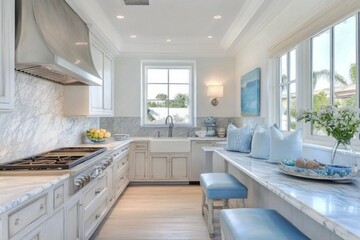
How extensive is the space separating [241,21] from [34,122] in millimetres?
2983

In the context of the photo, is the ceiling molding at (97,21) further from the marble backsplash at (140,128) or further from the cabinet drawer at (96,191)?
the cabinet drawer at (96,191)

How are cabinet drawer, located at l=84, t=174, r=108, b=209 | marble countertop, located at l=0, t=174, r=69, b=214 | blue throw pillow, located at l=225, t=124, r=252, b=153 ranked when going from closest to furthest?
marble countertop, located at l=0, t=174, r=69, b=214, cabinet drawer, located at l=84, t=174, r=108, b=209, blue throw pillow, located at l=225, t=124, r=252, b=153

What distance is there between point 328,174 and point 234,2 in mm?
A: 2609

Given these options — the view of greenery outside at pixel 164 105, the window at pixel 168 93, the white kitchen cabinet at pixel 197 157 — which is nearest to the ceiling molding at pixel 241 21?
the window at pixel 168 93

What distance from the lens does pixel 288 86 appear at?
128 inches

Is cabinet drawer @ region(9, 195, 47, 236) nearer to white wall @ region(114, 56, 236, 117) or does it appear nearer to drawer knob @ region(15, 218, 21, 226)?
drawer knob @ region(15, 218, 21, 226)

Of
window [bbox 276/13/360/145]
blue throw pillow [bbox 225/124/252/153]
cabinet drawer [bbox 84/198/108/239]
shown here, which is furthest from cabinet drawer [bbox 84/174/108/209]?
window [bbox 276/13/360/145]

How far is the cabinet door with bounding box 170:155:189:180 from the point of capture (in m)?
5.25

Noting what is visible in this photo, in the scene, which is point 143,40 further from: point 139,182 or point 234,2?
point 139,182

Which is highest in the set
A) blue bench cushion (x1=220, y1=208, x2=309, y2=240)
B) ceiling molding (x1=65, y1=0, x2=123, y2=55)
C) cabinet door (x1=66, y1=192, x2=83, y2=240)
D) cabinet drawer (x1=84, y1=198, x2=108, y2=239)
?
ceiling molding (x1=65, y1=0, x2=123, y2=55)

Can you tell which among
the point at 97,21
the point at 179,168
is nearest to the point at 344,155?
the point at 97,21

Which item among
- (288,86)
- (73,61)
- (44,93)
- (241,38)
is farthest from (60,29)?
(241,38)

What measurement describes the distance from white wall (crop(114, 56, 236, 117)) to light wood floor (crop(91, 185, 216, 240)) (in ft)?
5.53

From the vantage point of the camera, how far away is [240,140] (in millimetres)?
3270
